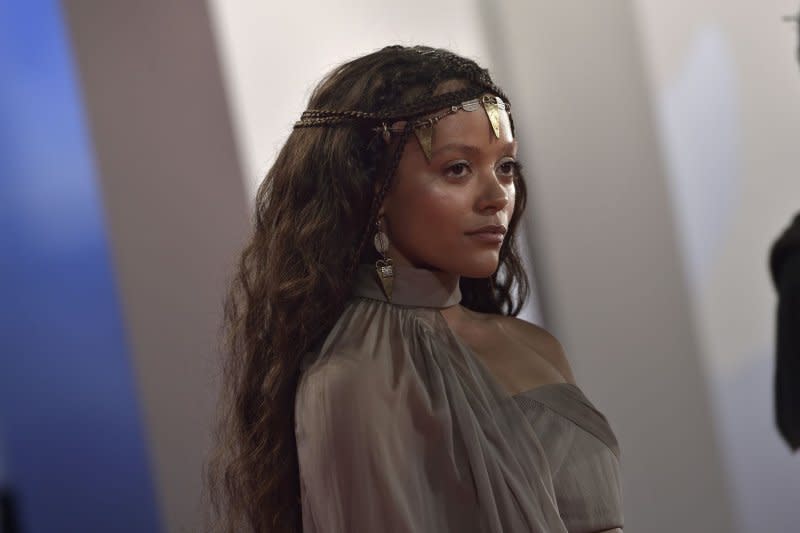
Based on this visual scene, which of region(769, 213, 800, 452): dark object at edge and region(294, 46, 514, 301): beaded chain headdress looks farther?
region(769, 213, 800, 452): dark object at edge

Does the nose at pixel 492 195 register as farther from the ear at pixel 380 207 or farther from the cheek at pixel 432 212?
the ear at pixel 380 207

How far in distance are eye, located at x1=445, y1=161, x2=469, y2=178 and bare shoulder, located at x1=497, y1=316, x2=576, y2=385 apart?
33cm

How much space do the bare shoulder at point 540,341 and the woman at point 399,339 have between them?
3 centimetres

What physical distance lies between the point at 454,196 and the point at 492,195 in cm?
6

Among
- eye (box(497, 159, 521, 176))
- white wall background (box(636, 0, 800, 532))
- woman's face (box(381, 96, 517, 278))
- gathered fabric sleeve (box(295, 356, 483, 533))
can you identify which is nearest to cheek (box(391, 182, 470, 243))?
woman's face (box(381, 96, 517, 278))

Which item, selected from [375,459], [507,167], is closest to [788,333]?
[507,167]

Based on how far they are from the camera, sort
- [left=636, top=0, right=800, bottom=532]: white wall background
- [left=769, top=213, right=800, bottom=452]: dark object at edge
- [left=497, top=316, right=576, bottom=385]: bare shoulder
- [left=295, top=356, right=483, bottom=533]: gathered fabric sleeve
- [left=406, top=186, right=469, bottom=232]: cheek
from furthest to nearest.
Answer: [left=636, top=0, right=800, bottom=532]: white wall background
[left=769, top=213, right=800, bottom=452]: dark object at edge
[left=497, top=316, right=576, bottom=385]: bare shoulder
[left=406, top=186, right=469, bottom=232]: cheek
[left=295, top=356, right=483, bottom=533]: gathered fabric sleeve

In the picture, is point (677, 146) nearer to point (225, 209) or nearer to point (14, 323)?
point (225, 209)

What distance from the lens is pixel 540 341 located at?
202 centimetres

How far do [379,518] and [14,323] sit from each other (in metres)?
1.60

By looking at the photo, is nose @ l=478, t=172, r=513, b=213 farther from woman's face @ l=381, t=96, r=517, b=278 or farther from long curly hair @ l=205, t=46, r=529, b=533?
long curly hair @ l=205, t=46, r=529, b=533

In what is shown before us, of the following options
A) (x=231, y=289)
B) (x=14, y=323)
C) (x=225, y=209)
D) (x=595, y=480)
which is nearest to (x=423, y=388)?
(x=595, y=480)

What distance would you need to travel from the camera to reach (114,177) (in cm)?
272

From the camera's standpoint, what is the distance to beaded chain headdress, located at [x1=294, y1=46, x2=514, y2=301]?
181 centimetres
